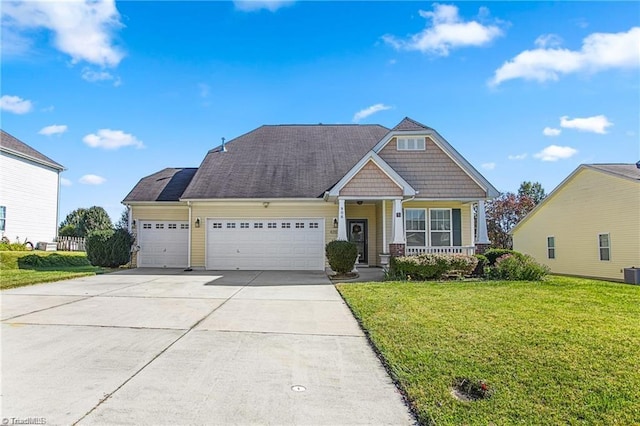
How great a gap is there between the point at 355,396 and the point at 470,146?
15.5 m

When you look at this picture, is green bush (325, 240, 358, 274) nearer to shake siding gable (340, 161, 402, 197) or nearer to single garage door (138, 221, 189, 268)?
shake siding gable (340, 161, 402, 197)

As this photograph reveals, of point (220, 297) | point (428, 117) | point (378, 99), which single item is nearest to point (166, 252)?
point (220, 297)

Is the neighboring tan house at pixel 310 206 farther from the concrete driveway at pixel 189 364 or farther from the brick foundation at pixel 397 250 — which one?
the concrete driveway at pixel 189 364

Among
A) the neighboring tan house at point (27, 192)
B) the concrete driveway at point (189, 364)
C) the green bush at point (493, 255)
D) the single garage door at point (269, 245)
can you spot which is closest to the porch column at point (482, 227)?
the green bush at point (493, 255)

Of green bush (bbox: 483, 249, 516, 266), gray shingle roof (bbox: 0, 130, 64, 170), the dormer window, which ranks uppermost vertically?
gray shingle roof (bbox: 0, 130, 64, 170)

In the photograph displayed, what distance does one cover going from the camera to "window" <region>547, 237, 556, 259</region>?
1962 centimetres

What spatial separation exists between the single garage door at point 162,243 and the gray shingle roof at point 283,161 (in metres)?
1.95

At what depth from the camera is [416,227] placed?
50.3ft

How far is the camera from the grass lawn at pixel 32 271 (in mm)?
10594

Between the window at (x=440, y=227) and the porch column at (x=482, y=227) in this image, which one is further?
the window at (x=440, y=227)

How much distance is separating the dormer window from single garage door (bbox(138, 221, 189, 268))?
31.9ft

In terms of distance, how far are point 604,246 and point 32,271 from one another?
2285 centimetres

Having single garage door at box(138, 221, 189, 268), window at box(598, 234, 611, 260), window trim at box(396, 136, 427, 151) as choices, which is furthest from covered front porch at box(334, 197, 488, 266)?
single garage door at box(138, 221, 189, 268)

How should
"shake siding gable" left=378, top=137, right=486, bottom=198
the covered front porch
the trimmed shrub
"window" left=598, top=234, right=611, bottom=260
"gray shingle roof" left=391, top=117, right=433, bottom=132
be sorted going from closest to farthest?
1. the trimmed shrub
2. "shake siding gable" left=378, top=137, right=486, bottom=198
3. "gray shingle roof" left=391, top=117, right=433, bottom=132
4. the covered front porch
5. "window" left=598, top=234, right=611, bottom=260
